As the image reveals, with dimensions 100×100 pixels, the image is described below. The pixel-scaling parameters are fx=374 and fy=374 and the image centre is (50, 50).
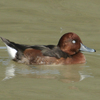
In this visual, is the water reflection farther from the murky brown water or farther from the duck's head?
the duck's head

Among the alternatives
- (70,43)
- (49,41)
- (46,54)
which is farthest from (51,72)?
(49,41)

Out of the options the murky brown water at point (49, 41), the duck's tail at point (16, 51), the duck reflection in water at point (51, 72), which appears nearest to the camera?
the murky brown water at point (49, 41)

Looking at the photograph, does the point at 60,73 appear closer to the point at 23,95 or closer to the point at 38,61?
the point at 38,61

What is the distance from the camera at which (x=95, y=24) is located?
45.5 feet

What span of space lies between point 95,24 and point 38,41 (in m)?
3.24

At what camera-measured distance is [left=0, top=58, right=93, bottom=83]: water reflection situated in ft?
25.9

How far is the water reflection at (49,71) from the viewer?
7.89 metres

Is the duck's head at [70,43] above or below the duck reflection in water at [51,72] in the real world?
above

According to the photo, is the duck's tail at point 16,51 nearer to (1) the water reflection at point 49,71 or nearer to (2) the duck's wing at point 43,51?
(2) the duck's wing at point 43,51

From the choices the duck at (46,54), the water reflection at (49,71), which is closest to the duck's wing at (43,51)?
the duck at (46,54)

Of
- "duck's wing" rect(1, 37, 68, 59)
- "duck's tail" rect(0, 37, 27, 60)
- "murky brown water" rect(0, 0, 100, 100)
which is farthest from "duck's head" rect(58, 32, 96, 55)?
"duck's tail" rect(0, 37, 27, 60)

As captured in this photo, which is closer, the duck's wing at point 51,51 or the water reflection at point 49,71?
the water reflection at point 49,71

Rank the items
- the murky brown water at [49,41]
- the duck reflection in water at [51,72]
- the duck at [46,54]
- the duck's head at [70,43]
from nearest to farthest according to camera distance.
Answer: the murky brown water at [49,41] → the duck reflection in water at [51,72] → the duck at [46,54] → the duck's head at [70,43]

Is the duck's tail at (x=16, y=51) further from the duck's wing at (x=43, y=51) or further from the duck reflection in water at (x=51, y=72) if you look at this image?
the duck reflection in water at (x=51, y=72)
